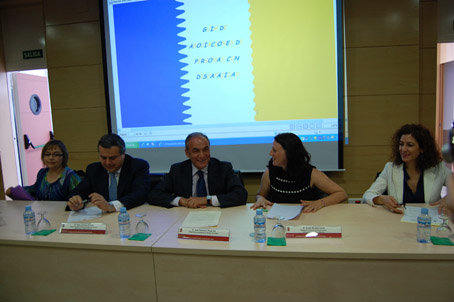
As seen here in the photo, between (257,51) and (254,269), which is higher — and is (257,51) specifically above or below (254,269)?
above

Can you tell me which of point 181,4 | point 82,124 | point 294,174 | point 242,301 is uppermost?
point 181,4

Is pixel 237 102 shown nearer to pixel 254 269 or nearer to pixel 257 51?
pixel 257 51

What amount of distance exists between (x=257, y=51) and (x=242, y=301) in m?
2.59

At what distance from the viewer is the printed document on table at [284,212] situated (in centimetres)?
190

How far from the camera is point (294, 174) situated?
2387 millimetres

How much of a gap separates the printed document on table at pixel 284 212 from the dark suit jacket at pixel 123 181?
106 centimetres

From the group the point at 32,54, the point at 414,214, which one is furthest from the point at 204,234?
the point at 32,54

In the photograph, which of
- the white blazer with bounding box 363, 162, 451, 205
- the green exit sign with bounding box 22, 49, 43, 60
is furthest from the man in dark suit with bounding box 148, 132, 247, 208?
the green exit sign with bounding box 22, 49, 43, 60

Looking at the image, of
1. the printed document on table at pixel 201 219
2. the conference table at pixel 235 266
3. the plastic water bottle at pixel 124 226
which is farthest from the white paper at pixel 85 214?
the printed document on table at pixel 201 219

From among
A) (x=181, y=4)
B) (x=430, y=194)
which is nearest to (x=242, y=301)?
(x=430, y=194)

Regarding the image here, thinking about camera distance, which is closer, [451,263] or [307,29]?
[451,263]

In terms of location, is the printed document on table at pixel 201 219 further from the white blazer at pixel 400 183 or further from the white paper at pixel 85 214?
the white blazer at pixel 400 183

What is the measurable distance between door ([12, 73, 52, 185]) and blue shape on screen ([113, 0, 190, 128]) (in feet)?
9.47

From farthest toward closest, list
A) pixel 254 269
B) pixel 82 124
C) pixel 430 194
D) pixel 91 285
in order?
pixel 82 124 < pixel 430 194 < pixel 91 285 < pixel 254 269
